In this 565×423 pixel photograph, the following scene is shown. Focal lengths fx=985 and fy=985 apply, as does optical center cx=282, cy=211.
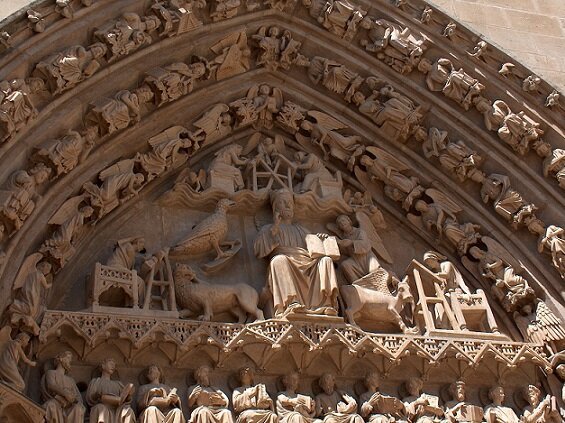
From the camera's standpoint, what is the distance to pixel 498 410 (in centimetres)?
694

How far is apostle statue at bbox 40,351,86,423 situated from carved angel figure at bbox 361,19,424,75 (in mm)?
3798

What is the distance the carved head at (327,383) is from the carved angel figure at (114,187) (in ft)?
6.42

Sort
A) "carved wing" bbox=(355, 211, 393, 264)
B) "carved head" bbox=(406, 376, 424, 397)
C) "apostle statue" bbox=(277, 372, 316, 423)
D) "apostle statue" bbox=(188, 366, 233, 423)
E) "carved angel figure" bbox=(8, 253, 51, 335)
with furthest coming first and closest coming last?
"carved wing" bbox=(355, 211, 393, 264) → "carved head" bbox=(406, 376, 424, 397) → "apostle statue" bbox=(277, 372, 316, 423) → "apostle statue" bbox=(188, 366, 233, 423) → "carved angel figure" bbox=(8, 253, 51, 335)

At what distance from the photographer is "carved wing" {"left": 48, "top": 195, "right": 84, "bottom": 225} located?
6.60 meters

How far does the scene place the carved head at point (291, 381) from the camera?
6.67 meters

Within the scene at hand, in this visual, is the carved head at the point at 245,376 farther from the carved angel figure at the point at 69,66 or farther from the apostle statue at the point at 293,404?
the carved angel figure at the point at 69,66

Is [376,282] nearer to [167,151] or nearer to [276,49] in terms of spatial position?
[167,151]

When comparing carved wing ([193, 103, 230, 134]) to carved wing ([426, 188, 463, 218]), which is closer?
carved wing ([193, 103, 230, 134])

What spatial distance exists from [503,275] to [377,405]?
1644mm

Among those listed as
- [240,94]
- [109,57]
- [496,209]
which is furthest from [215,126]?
[496,209]

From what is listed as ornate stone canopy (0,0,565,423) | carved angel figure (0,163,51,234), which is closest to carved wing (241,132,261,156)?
ornate stone canopy (0,0,565,423)

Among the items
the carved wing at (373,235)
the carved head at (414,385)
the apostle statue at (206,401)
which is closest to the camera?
the apostle statue at (206,401)

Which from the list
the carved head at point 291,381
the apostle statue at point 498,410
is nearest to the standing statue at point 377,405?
the carved head at point 291,381

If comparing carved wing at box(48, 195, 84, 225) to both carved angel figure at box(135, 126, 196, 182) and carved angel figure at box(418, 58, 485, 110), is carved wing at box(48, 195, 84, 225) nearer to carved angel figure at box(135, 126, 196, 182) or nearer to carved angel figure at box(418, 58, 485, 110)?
carved angel figure at box(135, 126, 196, 182)
